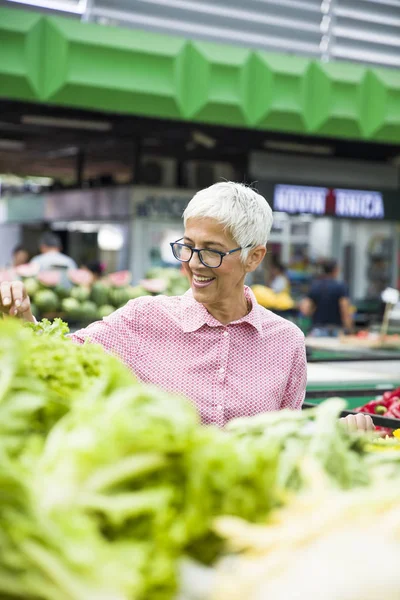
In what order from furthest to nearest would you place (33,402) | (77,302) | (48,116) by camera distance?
(48,116) < (77,302) < (33,402)

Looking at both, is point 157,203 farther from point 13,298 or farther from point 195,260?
point 13,298

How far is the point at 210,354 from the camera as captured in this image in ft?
7.98

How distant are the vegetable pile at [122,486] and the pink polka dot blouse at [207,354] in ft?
3.68

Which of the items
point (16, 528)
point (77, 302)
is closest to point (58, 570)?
point (16, 528)

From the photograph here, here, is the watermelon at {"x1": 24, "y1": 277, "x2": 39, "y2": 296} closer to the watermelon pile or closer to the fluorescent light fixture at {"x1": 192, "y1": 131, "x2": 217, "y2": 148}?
the watermelon pile

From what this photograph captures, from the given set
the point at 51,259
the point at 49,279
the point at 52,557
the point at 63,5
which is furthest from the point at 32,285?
the point at 52,557

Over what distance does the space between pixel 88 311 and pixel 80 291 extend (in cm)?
24

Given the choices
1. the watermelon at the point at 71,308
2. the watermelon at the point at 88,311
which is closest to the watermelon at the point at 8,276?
the watermelon at the point at 71,308

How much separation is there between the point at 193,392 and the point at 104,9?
7.06m

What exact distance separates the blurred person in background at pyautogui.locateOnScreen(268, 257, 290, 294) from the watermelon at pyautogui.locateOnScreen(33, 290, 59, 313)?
5082mm

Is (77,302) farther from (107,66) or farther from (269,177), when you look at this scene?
(269,177)

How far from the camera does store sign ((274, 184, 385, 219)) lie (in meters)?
10.8

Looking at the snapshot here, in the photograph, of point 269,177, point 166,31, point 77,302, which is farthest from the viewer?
point 269,177

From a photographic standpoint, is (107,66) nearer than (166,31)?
Yes
